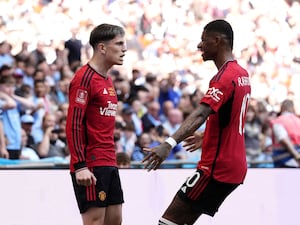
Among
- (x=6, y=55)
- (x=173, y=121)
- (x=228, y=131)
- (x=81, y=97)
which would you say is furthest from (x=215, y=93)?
(x=173, y=121)

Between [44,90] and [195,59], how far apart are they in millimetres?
3816

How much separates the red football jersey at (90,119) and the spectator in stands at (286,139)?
4444 millimetres

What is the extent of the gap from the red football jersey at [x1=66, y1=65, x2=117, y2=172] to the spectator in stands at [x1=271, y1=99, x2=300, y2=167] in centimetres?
444

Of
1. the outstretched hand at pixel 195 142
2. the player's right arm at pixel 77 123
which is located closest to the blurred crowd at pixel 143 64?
the outstretched hand at pixel 195 142

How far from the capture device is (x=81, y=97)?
5395 mm

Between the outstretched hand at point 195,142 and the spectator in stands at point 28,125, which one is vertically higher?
the outstretched hand at point 195,142

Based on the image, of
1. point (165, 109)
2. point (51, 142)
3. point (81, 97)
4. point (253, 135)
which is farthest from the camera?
point (253, 135)

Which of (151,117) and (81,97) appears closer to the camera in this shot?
(81,97)

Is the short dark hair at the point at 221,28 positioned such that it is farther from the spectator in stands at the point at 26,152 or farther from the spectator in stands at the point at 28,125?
the spectator in stands at the point at 28,125

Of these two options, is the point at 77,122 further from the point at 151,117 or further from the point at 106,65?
the point at 151,117

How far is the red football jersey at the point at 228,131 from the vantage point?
17.0 feet

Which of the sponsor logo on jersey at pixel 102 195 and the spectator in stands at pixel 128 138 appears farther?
the spectator in stands at pixel 128 138

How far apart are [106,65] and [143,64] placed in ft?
24.7

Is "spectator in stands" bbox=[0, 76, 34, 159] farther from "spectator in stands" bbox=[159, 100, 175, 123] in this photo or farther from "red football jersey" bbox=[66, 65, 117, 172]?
"red football jersey" bbox=[66, 65, 117, 172]
